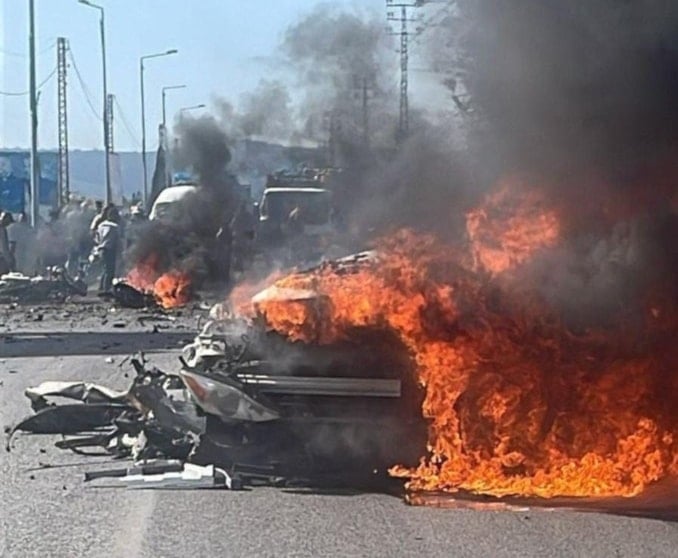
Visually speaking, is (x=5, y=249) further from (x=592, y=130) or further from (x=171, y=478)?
(x=171, y=478)

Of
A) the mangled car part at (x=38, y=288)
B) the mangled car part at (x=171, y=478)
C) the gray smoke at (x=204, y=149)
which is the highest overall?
the gray smoke at (x=204, y=149)

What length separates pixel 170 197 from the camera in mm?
28703

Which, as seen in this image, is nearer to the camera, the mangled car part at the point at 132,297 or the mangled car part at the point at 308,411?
the mangled car part at the point at 308,411

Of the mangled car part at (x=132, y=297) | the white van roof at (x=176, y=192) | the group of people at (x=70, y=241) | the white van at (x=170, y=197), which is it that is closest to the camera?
the mangled car part at (x=132, y=297)

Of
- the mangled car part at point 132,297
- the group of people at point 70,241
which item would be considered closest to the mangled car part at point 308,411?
the mangled car part at point 132,297

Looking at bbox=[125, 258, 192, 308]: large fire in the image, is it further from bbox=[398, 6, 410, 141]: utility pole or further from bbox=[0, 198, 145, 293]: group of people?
bbox=[398, 6, 410, 141]: utility pole

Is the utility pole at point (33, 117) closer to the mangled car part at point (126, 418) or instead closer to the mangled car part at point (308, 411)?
the mangled car part at point (126, 418)

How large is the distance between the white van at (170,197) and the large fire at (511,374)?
16984 mm

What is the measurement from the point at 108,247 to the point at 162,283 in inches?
107

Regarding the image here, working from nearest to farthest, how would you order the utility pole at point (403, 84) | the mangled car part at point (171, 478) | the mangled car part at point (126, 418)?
1. the mangled car part at point (171, 478)
2. the mangled car part at point (126, 418)
3. the utility pole at point (403, 84)

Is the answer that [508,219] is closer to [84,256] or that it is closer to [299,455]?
[299,455]

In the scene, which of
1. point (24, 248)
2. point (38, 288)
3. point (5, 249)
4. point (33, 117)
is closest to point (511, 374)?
point (38, 288)

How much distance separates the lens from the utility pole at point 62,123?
166 feet

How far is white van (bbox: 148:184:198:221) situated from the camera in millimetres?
27394
